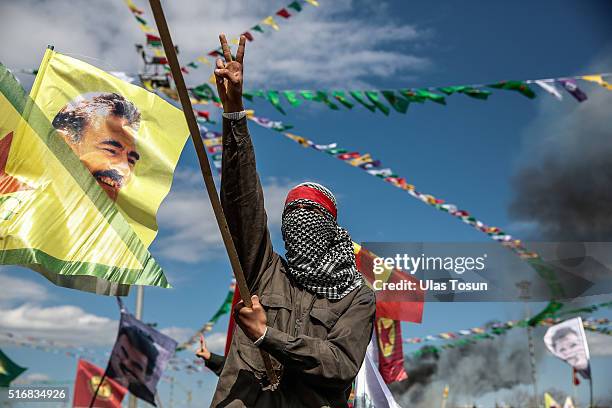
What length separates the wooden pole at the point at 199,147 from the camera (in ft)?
6.86

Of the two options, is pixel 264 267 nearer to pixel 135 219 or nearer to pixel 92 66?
pixel 135 219

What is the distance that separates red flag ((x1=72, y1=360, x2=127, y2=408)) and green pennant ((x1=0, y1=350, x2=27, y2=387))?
1858mm

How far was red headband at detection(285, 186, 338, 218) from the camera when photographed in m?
3.12

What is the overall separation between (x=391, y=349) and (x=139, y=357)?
191 inches

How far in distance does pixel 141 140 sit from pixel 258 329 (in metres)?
2.71

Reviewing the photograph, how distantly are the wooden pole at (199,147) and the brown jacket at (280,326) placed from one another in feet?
0.34

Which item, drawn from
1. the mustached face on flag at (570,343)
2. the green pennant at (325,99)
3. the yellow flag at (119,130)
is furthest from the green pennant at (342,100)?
the mustached face on flag at (570,343)

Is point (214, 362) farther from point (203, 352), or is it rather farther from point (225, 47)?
point (225, 47)

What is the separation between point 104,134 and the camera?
4.89 meters

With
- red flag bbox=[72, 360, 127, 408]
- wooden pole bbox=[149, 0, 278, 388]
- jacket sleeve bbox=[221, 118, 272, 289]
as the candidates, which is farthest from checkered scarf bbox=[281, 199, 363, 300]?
red flag bbox=[72, 360, 127, 408]

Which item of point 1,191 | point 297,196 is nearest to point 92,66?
point 1,191

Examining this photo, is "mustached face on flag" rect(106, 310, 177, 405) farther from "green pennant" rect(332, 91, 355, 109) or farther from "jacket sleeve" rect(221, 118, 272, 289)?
"jacket sleeve" rect(221, 118, 272, 289)

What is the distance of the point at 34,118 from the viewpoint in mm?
4484

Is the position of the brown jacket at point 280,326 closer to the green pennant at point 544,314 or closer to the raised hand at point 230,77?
the raised hand at point 230,77
